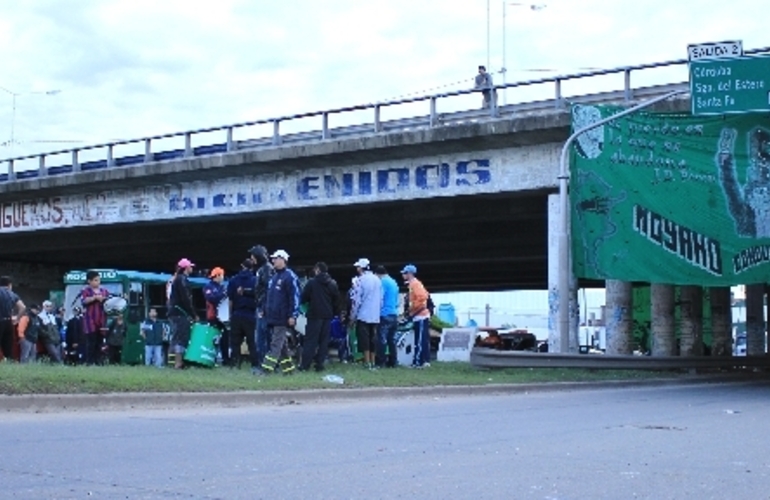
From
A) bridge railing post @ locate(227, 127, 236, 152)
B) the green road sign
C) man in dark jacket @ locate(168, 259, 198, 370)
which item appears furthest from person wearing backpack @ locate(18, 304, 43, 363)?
the green road sign

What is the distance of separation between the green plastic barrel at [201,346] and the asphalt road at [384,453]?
4835mm

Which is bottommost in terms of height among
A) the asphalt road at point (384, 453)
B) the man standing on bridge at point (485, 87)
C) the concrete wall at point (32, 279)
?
the asphalt road at point (384, 453)

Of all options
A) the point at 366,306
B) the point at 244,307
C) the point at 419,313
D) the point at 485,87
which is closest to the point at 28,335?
the point at 244,307

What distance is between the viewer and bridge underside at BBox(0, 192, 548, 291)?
31.8 m

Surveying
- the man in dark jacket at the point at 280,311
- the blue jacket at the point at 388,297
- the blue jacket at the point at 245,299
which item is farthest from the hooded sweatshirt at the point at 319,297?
the blue jacket at the point at 388,297

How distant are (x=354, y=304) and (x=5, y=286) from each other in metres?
5.90

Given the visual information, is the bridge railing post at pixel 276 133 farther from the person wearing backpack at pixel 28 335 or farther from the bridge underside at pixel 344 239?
the person wearing backpack at pixel 28 335

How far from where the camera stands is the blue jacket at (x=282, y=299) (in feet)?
55.4

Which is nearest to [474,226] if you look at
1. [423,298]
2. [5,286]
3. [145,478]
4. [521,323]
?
[423,298]

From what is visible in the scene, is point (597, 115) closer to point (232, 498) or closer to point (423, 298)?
point (423, 298)

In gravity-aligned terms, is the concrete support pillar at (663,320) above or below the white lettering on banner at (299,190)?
below

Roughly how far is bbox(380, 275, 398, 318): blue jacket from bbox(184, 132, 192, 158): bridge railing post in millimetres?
14080

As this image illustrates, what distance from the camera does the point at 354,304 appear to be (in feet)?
65.2

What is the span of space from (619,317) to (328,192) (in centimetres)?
814
